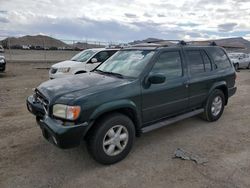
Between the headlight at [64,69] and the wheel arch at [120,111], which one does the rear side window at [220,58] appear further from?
the headlight at [64,69]

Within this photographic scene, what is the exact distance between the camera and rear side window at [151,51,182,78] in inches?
166

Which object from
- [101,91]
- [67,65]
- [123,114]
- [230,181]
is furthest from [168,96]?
[67,65]

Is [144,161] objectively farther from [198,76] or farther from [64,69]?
[64,69]

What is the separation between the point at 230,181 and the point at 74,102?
233 centimetres

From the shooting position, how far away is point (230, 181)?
3.21m

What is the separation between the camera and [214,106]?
5.49m

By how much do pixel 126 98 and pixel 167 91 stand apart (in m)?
0.97

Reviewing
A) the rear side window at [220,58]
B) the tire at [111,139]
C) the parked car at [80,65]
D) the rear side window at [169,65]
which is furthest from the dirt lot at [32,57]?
the tire at [111,139]

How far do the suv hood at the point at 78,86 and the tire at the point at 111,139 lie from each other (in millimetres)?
455

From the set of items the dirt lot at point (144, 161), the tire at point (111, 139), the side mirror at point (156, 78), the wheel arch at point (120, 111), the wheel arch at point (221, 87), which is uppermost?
the side mirror at point (156, 78)

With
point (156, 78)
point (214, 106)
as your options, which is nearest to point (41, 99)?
point (156, 78)

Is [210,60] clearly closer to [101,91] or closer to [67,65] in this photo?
[101,91]

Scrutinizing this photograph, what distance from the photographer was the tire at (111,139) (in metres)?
3.41

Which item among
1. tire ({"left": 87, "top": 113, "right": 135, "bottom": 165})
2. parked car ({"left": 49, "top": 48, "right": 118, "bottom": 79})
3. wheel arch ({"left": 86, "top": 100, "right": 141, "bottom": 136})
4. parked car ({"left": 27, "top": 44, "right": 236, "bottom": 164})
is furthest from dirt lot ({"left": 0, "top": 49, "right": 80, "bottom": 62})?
tire ({"left": 87, "top": 113, "right": 135, "bottom": 165})
